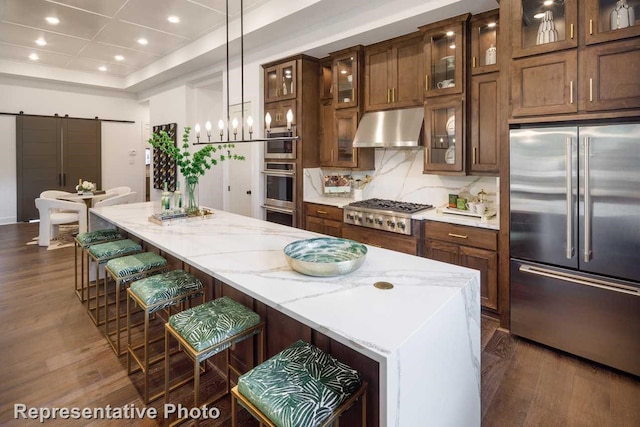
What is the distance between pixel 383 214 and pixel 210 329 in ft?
7.56

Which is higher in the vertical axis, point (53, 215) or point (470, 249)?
point (53, 215)

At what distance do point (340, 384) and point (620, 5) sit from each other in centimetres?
293

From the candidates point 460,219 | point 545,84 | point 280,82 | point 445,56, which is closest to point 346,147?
point 280,82

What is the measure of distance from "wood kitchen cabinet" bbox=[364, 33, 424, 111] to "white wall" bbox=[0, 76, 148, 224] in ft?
22.6

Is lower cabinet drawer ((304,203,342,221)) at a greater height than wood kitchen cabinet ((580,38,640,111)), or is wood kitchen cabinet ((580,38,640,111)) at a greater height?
wood kitchen cabinet ((580,38,640,111))

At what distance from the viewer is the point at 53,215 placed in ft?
18.4

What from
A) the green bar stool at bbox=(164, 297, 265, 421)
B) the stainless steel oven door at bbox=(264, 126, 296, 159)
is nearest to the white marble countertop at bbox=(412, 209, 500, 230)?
the stainless steel oven door at bbox=(264, 126, 296, 159)

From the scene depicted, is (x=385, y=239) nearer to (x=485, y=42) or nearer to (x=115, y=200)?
(x=485, y=42)

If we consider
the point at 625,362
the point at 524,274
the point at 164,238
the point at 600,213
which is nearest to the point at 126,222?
the point at 164,238

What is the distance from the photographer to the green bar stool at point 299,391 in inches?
45.3

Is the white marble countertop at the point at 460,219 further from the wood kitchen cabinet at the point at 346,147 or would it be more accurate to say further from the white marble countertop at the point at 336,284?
the white marble countertop at the point at 336,284

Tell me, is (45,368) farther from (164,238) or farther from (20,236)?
(20,236)

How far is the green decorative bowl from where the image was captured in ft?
5.33

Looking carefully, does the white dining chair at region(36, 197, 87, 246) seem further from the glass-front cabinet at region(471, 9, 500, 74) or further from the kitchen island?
the glass-front cabinet at region(471, 9, 500, 74)
